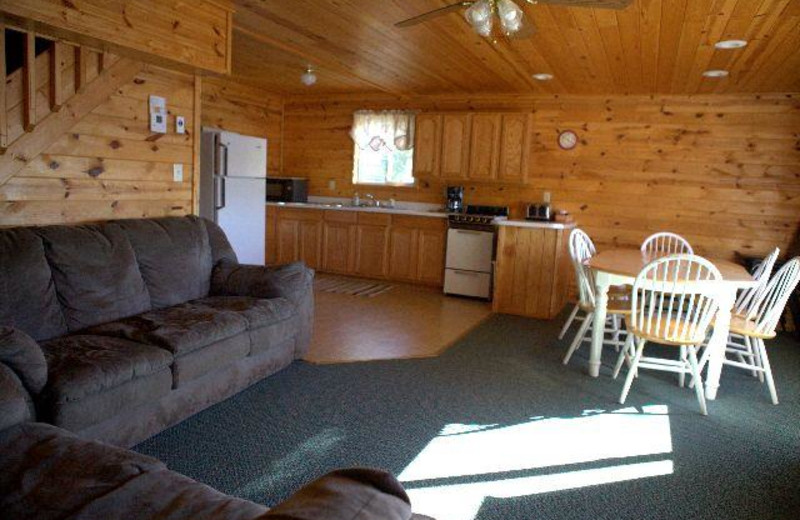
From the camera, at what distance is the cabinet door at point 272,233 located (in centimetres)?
730

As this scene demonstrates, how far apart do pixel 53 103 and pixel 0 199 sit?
22.2 inches

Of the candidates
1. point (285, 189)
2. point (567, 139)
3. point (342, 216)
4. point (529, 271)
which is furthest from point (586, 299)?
point (285, 189)

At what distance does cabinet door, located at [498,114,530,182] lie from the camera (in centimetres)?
610

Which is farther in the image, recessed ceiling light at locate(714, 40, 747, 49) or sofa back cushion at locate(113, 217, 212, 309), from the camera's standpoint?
recessed ceiling light at locate(714, 40, 747, 49)

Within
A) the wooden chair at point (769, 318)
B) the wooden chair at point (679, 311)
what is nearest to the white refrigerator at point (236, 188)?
the wooden chair at point (679, 311)

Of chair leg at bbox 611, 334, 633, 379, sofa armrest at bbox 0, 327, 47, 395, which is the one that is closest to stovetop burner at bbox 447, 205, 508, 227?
chair leg at bbox 611, 334, 633, 379

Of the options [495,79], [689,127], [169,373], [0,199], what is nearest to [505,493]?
[169,373]

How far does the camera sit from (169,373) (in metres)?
2.59

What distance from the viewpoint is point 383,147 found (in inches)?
282

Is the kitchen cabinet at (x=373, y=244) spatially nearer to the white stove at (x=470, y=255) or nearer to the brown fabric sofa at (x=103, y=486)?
the white stove at (x=470, y=255)

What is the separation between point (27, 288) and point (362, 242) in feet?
14.7

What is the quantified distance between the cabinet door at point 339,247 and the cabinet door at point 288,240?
0.40 meters

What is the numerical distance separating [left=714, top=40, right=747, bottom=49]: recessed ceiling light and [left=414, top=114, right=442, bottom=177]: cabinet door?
3152 millimetres

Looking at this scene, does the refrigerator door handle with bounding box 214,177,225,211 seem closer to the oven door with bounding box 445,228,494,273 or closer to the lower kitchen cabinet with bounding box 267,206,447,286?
the lower kitchen cabinet with bounding box 267,206,447,286
